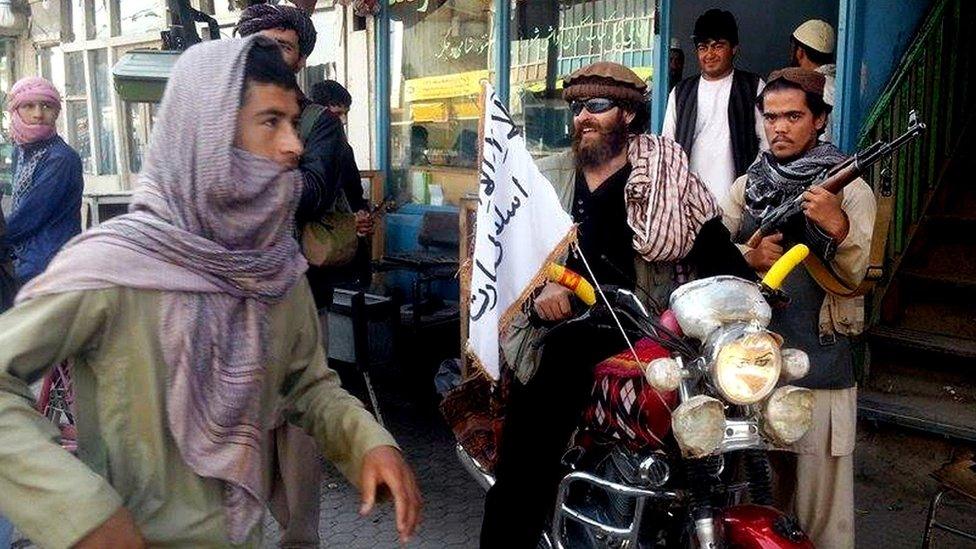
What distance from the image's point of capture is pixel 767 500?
2535 millimetres

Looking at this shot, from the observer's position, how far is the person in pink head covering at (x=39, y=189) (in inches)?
194

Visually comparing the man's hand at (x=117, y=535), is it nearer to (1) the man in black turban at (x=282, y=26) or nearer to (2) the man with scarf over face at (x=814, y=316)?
(2) the man with scarf over face at (x=814, y=316)

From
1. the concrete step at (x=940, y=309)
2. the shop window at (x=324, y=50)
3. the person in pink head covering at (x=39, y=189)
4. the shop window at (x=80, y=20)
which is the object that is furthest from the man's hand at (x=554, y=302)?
the shop window at (x=80, y=20)

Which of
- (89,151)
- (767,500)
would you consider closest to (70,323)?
(767,500)

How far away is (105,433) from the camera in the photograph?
162 centimetres

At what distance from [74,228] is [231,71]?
3927 mm

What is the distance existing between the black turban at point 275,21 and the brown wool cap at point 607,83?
1178mm

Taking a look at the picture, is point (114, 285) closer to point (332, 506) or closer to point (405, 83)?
point (332, 506)

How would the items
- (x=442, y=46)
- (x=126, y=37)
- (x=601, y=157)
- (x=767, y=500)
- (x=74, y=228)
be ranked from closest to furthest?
(x=767, y=500), (x=601, y=157), (x=74, y=228), (x=442, y=46), (x=126, y=37)

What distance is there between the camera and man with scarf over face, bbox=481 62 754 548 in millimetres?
2809

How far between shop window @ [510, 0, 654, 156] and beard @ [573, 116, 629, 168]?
290 cm

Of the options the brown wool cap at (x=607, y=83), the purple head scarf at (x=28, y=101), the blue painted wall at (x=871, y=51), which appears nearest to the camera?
the brown wool cap at (x=607, y=83)

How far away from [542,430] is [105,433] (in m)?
1.49

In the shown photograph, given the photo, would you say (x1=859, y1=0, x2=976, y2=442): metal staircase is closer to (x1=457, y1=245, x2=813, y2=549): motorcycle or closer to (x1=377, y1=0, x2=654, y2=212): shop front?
(x1=377, y1=0, x2=654, y2=212): shop front
